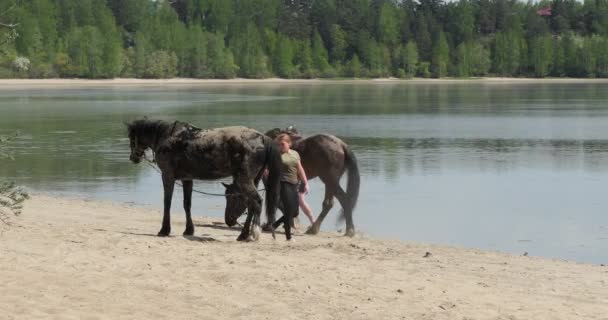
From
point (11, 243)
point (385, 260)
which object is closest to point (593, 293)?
point (385, 260)

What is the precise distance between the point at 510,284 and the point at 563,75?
173m

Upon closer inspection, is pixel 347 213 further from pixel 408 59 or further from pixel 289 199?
pixel 408 59

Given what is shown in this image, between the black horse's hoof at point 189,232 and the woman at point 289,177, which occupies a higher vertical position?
the woman at point 289,177

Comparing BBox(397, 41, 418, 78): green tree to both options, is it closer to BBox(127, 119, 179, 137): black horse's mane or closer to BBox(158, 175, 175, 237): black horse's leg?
BBox(127, 119, 179, 137): black horse's mane

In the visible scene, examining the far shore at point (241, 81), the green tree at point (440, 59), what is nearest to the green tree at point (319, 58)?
the far shore at point (241, 81)

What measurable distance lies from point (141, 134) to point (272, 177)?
2.17 metres

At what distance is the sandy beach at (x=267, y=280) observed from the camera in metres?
9.62

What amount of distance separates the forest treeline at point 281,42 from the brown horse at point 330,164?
117 meters

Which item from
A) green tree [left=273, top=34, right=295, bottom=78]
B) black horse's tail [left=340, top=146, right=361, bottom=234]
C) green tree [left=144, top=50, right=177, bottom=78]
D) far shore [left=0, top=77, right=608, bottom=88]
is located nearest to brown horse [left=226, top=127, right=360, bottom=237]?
black horse's tail [left=340, top=146, right=361, bottom=234]

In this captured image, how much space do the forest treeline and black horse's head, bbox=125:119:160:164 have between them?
4647 inches

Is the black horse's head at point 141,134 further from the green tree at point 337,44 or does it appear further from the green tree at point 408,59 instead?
the green tree at point 337,44

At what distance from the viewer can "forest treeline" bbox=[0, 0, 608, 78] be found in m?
139

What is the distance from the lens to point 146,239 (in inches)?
525

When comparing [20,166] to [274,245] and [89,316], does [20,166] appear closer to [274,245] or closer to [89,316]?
[274,245]
